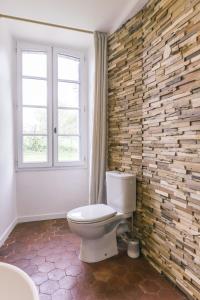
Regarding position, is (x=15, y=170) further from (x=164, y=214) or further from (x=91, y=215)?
(x=164, y=214)

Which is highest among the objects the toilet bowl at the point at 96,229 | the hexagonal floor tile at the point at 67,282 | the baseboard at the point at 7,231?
the toilet bowl at the point at 96,229

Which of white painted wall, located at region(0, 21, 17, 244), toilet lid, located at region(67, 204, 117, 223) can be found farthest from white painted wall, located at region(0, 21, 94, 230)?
toilet lid, located at region(67, 204, 117, 223)

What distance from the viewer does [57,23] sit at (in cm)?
247

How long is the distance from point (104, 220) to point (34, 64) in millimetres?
2312

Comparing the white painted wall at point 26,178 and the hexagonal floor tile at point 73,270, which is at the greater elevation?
the white painted wall at point 26,178

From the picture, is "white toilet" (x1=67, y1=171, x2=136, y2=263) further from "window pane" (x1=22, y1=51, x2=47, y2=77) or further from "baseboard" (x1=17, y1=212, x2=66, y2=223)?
"window pane" (x1=22, y1=51, x2=47, y2=77)

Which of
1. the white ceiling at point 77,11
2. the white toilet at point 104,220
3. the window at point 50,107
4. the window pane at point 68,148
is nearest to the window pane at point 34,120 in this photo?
the window at point 50,107

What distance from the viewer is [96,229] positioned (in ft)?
6.22

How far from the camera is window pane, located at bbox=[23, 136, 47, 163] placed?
9.75ft

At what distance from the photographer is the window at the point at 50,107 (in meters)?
2.96

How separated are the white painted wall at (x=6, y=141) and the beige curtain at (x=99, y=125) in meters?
0.99

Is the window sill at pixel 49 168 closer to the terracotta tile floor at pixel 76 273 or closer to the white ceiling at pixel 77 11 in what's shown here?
the terracotta tile floor at pixel 76 273

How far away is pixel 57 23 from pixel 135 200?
2.15 metres

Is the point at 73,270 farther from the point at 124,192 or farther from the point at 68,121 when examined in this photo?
the point at 68,121
